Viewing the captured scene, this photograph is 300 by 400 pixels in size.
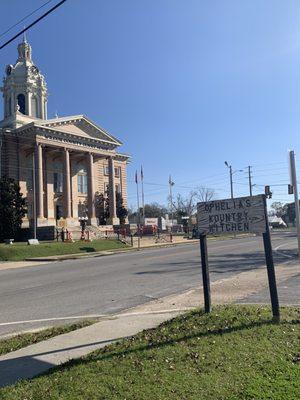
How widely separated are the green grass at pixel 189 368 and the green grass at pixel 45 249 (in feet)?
96.2

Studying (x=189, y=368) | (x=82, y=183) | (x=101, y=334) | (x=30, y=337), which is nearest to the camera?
(x=189, y=368)

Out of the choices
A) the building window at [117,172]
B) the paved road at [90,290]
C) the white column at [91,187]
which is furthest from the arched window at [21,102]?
the paved road at [90,290]

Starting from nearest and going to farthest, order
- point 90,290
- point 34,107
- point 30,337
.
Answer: point 30,337 < point 90,290 < point 34,107

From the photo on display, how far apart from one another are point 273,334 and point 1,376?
3354 millimetres

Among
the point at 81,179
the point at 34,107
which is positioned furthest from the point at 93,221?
the point at 34,107

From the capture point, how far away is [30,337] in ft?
25.6

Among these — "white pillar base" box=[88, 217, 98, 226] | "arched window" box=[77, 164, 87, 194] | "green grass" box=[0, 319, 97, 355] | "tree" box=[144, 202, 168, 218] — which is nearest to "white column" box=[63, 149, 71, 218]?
"white pillar base" box=[88, 217, 98, 226]

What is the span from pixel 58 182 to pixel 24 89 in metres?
15.6

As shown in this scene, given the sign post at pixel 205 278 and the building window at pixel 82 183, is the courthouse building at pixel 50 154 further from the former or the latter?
the sign post at pixel 205 278

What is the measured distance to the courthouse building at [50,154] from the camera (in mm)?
62344

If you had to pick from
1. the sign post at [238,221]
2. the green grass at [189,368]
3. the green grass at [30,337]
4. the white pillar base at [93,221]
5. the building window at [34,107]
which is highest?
the building window at [34,107]

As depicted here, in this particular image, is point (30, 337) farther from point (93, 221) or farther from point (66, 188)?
point (93, 221)

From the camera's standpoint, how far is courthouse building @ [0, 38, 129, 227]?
62344 millimetres

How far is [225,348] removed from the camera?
5832 mm
